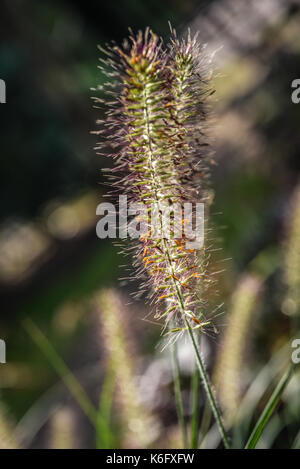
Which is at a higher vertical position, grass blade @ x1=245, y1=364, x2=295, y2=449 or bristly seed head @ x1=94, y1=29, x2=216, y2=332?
bristly seed head @ x1=94, y1=29, x2=216, y2=332

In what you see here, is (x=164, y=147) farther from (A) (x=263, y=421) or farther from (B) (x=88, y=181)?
(B) (x=88, y=181)

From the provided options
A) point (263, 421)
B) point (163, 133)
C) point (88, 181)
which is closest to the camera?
point (163, 133)

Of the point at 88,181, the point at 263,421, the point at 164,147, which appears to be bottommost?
the point at 263,421

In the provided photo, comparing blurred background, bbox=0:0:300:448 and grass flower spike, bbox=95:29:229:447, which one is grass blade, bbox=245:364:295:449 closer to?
grass flower spike, bbox=95:29:229:447

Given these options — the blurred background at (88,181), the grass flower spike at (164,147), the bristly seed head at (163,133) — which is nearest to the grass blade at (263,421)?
the grass flower spike at (164,147)

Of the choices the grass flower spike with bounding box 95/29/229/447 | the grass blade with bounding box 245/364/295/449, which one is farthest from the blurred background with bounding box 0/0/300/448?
the grass flower spike with bounding box 95/29/229/447

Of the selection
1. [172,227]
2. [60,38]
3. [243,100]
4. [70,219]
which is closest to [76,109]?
[60,38]

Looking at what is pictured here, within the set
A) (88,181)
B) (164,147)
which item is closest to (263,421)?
(164,147)

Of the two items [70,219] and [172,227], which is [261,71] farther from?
[172,227]

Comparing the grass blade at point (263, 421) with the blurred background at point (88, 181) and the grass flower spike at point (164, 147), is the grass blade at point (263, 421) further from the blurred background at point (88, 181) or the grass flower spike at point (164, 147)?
the blurred background at point (88, 181)
